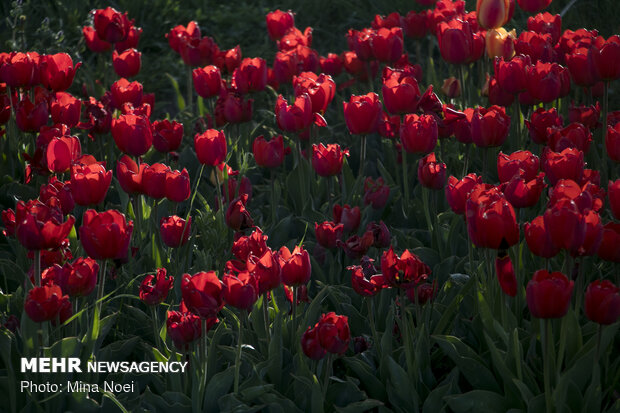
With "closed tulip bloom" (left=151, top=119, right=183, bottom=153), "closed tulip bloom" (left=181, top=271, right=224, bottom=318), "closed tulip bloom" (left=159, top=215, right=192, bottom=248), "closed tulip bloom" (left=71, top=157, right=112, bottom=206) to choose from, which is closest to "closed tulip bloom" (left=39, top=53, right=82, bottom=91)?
"closed tulip bloom" (left=151, top=119, right=183, bottom=153)

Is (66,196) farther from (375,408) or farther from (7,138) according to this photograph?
(7,138)

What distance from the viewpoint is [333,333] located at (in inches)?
74.8

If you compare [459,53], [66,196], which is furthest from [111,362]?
[459,53]

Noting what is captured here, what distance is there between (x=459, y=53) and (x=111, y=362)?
6.11ft

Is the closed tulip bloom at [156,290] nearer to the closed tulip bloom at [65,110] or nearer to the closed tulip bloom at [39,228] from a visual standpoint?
the closed tulip bloom at [39,228]

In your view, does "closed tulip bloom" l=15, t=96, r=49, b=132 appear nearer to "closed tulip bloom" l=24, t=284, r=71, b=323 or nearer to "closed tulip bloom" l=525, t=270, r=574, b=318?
"closed tulip bloom" l=24, t=284, r=71, b=323

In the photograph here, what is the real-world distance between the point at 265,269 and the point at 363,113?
100cm

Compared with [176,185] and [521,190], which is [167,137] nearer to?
[176,185]

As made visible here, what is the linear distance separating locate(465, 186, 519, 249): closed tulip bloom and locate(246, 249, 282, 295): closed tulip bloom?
489mm

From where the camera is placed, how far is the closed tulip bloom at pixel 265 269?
1.97 metres

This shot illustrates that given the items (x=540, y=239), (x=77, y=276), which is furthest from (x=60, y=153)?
(x=540, y=239)

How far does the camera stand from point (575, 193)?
1.88 metres

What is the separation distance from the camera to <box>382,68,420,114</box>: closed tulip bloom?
288 centimetres

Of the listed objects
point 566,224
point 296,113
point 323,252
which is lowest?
point 323,252
